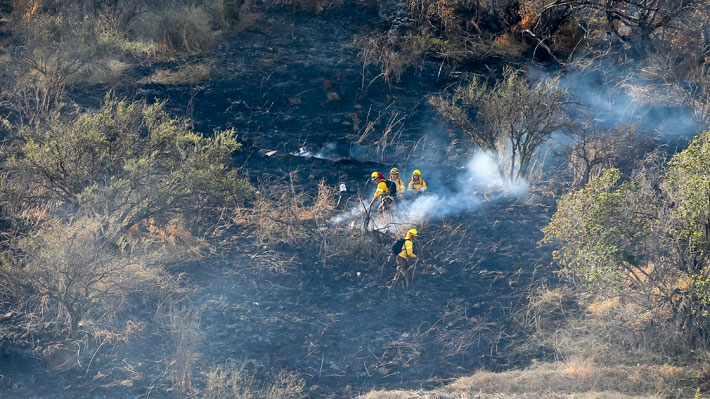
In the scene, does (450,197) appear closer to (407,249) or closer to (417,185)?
(417,185)

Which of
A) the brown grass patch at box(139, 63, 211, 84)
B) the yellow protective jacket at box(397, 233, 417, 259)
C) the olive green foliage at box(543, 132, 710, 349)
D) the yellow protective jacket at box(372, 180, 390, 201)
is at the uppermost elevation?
the olive green foliage at box(543, 132, 710, 349)

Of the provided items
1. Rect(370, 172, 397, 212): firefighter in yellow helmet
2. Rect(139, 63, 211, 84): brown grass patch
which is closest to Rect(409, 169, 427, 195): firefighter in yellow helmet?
Rect(370, 172, 397, 212): firefighter in yellow helmet

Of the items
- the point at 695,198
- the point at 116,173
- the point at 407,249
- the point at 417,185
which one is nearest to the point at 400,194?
the point at 417,185

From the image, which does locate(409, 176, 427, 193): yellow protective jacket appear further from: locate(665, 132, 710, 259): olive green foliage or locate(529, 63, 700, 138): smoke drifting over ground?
locate(665, 132, 710, 259): olive green foliage

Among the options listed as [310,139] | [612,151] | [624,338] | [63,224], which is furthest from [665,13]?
[63,224]

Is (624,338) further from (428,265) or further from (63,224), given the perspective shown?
(63,224)
